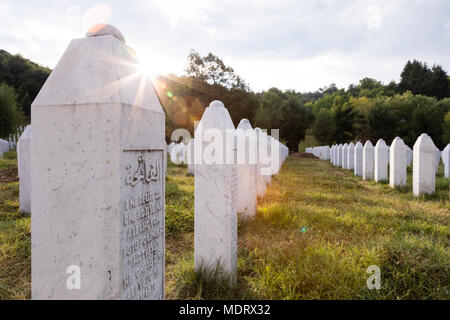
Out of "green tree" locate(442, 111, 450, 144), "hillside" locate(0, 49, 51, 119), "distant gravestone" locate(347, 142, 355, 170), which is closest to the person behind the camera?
"distant gravestone" locate(347, 142, 355, 170)

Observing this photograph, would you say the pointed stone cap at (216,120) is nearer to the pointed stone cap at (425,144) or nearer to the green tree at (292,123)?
the pointed stone cap at (425,144)

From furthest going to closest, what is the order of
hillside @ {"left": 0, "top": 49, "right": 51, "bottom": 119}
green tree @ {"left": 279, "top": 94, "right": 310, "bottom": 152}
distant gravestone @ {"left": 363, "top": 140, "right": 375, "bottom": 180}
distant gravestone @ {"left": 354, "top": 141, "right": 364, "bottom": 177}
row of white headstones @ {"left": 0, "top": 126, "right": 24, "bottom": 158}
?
1. hillside @ {"left": 0, "top": 49, "right": 51, "bottom": 119}
2. green tree @ {"left": 279, "top": 94, "right": 310, "bottom": 152}
3. row of white headstones @ {"left": 0, "top": 126, "right": 24, "bottom": 158}
4. distant gravestone @ {"left": 354, "top": 141, "right": 364, "bottom": 177}
5. distant gravestone @ {"left": 363, "top": 140, "right": 375, "bottom": 180}

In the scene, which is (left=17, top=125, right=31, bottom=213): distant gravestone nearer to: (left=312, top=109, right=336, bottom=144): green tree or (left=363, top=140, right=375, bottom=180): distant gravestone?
(left=363, top=140, right=375, bottom=180): distant gravestone

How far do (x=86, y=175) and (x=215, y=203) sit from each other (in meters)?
1.52

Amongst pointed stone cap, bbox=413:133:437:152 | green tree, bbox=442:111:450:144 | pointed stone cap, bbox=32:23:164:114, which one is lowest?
pointed stone cap, bbox=413:133:437:152

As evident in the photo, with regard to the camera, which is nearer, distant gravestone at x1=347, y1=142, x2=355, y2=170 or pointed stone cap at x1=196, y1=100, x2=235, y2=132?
pointed stone cap at x1=196, y1=100, x2=235, y2=132

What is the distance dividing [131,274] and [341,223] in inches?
147

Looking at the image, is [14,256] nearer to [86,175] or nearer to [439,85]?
[86,175]

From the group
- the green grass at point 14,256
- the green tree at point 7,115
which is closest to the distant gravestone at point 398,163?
the green grass at point 14,256

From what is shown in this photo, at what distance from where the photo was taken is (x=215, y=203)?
278cm

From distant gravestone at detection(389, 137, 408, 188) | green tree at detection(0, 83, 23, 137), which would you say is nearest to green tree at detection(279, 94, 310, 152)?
green tree at detection(0, 83, 23, 137)

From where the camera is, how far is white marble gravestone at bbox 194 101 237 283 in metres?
2.74

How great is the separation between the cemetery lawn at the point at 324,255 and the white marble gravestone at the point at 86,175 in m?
1.18
